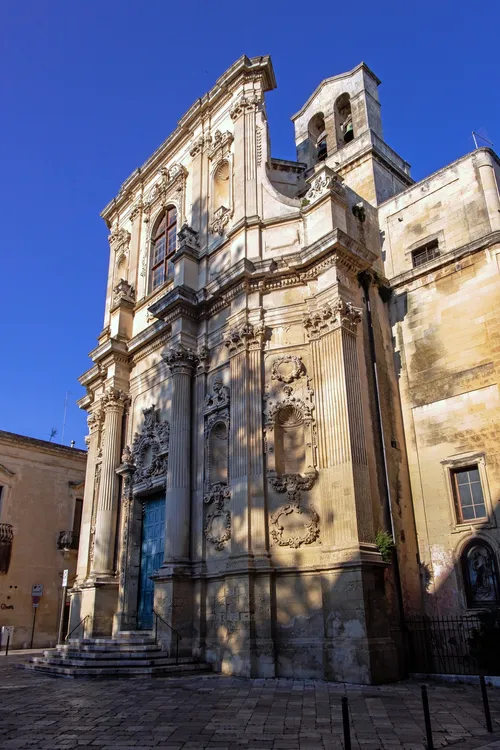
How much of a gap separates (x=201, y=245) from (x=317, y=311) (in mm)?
5818

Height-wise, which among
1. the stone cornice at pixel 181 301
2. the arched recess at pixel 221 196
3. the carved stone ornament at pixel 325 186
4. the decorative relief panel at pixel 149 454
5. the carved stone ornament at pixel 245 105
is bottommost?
the decorative relief panel at pixel 149 454

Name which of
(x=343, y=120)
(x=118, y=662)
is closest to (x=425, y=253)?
(x=343, y=120)

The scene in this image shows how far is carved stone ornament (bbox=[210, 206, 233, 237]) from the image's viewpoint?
1723cm

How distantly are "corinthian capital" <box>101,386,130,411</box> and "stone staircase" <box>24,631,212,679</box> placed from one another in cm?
718

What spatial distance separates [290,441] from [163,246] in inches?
400

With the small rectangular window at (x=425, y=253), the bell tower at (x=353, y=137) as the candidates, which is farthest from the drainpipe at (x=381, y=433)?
the bell tower at (x=353, y=137)

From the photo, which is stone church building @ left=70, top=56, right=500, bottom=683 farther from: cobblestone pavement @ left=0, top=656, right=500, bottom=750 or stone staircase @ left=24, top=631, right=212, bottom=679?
cobblestone pavement @ left=0, top=656, right=500, bottom=750

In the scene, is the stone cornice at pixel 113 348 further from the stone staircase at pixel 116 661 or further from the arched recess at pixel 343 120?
the arched recess at pixel 343 120

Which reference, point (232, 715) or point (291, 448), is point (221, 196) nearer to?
point (291, 448)

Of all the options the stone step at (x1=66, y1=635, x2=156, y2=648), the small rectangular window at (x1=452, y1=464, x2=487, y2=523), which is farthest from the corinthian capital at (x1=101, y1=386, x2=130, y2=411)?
the small rectangular window at (x1=452, y1=464, x2=487, y2=523)

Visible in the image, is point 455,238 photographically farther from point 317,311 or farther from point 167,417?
point 167,417

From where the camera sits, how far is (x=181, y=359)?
16.1 metres

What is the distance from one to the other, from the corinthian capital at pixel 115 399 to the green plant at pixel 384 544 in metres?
10.1

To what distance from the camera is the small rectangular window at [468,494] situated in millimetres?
12602
